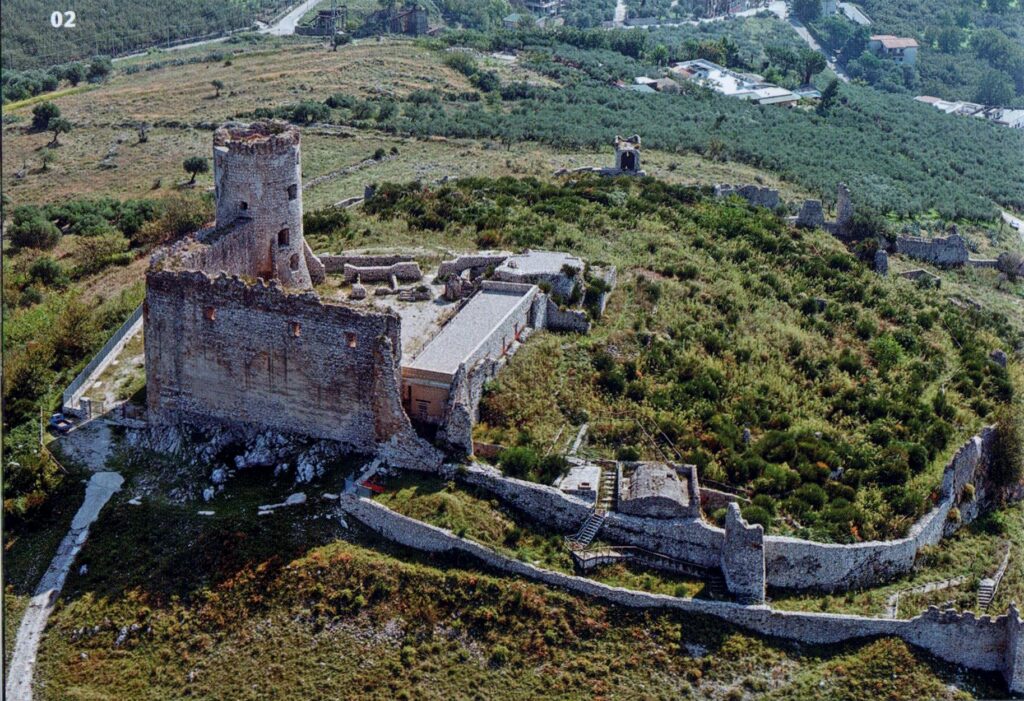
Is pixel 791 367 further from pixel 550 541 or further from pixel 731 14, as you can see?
pixel 731 14

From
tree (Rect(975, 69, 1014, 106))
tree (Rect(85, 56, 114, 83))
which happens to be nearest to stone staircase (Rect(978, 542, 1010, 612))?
tree (Rect(975, 69, 1014, 106))

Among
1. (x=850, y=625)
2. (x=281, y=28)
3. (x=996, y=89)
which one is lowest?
(x=850, y=625)

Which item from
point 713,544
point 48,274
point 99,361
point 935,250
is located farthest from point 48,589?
point 935,250

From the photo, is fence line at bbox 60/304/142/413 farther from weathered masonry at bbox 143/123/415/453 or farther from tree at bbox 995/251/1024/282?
tree at bbox 995/251/1024/282

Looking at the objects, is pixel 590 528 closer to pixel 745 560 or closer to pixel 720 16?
pixel 745 560

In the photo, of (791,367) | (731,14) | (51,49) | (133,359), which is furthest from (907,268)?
(731,14)

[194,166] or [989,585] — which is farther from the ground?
[989,585]

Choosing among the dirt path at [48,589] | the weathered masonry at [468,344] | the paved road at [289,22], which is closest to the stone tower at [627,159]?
the weathered masonry at [468,344]
